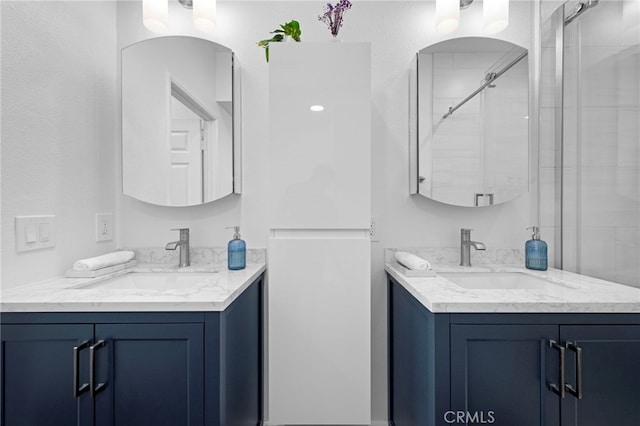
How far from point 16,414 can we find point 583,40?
253 cm

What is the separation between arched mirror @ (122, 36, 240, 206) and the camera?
1.65m

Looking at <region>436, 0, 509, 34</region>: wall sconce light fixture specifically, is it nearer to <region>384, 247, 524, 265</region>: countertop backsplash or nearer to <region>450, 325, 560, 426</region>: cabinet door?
<region>384, 247, 524, 265</region>: countertop backsplash

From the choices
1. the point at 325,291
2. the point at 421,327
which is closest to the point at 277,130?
the point at 325,291

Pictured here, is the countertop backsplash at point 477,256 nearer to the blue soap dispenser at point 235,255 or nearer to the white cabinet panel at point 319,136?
the white cabinet panel at point 319,136

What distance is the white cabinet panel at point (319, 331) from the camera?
4.70 feet

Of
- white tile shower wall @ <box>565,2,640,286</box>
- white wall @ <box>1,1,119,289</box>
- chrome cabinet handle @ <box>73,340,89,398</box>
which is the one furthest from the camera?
white tile shower wall @ <box>565,2,640,286</box>

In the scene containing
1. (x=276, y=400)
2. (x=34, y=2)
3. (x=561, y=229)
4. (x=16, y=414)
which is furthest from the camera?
(x=561, y=229)

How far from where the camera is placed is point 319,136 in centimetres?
145

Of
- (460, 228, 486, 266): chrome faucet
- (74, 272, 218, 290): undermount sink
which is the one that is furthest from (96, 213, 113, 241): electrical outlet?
(460, 228, 486, 266): chrome faucet

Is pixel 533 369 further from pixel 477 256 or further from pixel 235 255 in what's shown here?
pixel 235 255

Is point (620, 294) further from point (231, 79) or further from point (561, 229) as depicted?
point (231, 79)

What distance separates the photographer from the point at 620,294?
111cm

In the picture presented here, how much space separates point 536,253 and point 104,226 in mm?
2044

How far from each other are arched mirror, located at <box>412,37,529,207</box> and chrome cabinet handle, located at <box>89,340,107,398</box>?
1.40 m
